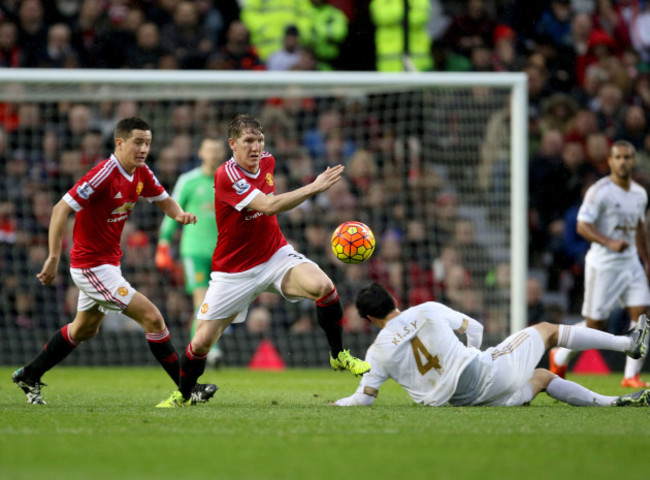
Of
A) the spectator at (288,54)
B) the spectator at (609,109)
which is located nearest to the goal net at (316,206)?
the spectator at (288,54)

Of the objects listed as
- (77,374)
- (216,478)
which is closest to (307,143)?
(77,374)

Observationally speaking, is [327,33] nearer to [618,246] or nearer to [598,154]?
[598,154]

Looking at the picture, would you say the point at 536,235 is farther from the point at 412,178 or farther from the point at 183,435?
the point at 183,435

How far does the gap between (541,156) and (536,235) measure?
107 cm

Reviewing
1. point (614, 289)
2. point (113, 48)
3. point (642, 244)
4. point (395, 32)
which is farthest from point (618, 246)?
point (113, 48)

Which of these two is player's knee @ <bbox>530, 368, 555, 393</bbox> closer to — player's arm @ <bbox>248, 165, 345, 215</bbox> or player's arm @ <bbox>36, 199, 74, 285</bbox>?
player's arm @ <bbox>248, 165, 345, 215</bbox>

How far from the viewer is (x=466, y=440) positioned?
5.45 m

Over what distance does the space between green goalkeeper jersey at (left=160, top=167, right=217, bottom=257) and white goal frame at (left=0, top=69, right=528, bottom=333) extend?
111 centimetres

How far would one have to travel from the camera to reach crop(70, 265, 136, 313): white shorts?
7605mm

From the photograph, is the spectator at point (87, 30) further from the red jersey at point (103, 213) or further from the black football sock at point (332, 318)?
the black football sock at point (332, 318)

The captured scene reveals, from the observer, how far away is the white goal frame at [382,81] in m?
11.7

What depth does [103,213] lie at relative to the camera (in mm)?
7793

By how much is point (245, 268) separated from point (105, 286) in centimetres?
103

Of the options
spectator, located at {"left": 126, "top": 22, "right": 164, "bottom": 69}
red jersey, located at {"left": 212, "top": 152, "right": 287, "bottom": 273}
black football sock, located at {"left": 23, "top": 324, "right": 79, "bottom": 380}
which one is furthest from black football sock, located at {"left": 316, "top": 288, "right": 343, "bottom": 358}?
spectator, located at {"left": 126, "top": 22, "right": 164, "bottom": 69}
